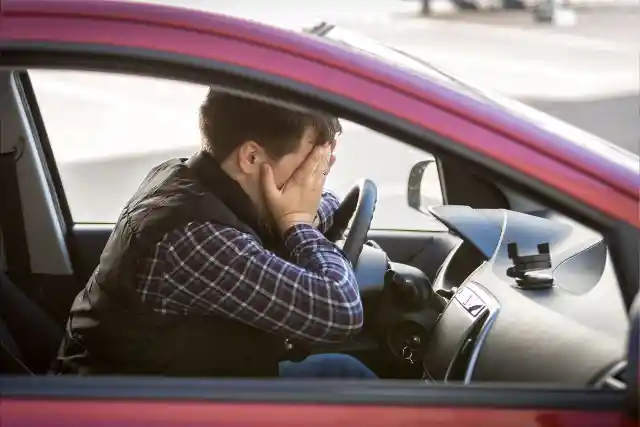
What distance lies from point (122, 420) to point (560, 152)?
2.54 feet

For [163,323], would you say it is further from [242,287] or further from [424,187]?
[424,187]

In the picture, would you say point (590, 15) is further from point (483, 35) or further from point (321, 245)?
point (321, 245)

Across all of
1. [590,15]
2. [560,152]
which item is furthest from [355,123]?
[590,15]

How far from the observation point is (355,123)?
53.4 inches

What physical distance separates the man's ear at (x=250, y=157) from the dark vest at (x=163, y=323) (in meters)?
0.04

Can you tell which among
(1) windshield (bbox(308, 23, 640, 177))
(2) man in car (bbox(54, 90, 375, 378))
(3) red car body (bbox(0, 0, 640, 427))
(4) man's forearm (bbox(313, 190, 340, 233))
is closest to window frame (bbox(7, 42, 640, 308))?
(3) red car body (bbox(0, 0, 640, 427))

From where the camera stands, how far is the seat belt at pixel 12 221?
8.34ft

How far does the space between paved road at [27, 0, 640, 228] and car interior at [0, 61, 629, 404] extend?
0.22 m

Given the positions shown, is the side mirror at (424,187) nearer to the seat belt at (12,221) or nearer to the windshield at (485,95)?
the windshield at (485,95)

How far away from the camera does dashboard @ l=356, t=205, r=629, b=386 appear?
1.62m

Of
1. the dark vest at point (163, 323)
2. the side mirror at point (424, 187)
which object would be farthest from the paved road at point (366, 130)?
the dark vest at point (163, 323)

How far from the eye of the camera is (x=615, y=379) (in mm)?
1364

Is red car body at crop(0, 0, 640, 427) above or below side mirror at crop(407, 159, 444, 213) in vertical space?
above

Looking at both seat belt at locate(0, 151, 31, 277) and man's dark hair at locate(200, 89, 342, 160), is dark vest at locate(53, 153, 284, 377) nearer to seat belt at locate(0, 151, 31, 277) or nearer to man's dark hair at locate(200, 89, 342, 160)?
man's dark hair at locate(200, 89, 342, 160)
